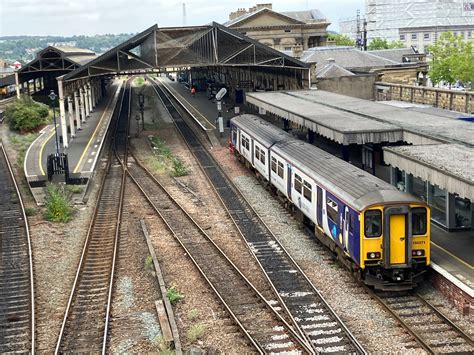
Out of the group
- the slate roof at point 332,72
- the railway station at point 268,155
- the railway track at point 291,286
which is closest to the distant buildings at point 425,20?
the railway station at point 268,155

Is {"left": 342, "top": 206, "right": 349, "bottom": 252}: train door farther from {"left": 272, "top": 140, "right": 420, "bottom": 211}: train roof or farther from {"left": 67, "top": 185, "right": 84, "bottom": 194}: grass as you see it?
{"left": 67, "top": 185, "right": 84, "bottom": 194}: grass

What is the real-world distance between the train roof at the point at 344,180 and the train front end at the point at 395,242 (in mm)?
281

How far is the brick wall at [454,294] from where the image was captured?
13570 mm

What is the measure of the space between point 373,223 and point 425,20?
409 feet

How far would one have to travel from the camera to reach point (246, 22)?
88562 mm

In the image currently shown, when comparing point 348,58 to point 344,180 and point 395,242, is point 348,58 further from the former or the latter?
point 395,242

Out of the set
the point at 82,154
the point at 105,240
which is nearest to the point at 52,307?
the point at 105,240

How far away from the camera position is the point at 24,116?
156 feet

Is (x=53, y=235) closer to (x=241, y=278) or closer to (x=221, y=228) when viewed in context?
(x=221, y=228)

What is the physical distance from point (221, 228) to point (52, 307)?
757 cm

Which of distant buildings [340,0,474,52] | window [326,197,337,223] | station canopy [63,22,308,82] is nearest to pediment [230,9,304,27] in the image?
distant buildings [340,0,474,52]

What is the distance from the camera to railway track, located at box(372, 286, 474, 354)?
1215cm

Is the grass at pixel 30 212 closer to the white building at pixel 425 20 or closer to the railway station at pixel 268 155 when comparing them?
the railway station at pixel 268 155

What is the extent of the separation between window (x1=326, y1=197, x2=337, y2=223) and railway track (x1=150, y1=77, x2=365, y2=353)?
62.7 inches
